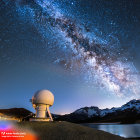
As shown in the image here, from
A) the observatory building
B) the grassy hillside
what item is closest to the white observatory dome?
the observatory building

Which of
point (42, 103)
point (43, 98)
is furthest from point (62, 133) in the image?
point (43, 98)

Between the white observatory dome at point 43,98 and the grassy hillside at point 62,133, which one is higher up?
the white observatory dome at point 43,98

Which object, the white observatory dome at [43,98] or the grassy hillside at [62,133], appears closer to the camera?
the grassy hillside at [62,133]

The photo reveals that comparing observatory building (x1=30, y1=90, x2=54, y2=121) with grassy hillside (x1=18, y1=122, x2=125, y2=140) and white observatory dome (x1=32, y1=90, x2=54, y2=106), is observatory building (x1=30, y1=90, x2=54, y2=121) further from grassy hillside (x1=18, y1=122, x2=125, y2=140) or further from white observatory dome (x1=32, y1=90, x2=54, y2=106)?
grassy hillside (x1=18, y1=122, x2=125, y2=140)

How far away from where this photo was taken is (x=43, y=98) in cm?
2959

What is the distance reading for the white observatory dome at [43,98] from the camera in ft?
96.9

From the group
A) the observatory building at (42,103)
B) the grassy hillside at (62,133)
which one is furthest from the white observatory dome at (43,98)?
the grassy hillside at (62,133)

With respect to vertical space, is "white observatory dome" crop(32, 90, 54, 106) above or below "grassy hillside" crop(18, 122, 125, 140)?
above

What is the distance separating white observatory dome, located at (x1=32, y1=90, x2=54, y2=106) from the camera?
29.5m

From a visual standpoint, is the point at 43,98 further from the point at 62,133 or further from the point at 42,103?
the point at 62,133

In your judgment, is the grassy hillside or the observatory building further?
the observatory building

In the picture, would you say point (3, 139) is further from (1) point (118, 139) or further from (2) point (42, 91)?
(2) point (42, 91)

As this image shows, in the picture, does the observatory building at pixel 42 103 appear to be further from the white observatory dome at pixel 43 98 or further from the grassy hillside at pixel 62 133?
the grassy hillside at pixel 62 133

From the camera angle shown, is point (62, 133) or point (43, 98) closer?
point (62, 133)
